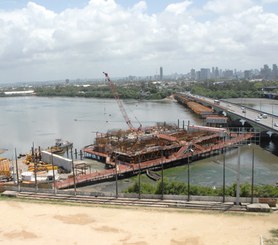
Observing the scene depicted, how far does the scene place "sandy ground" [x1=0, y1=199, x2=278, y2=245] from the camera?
1384cm

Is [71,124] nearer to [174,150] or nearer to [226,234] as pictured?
[174,150]

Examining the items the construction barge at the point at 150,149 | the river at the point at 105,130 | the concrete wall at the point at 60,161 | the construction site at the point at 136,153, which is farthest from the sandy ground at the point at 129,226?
the concrete wall at the point at 60,161

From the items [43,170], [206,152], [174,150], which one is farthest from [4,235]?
[206,152]

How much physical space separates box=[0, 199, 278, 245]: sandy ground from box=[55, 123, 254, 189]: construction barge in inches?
405

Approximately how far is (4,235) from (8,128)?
46.3 metres

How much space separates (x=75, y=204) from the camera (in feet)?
61.3

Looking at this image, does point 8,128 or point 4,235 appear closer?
point 4,235

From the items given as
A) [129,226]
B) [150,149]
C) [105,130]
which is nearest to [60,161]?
[150,149]

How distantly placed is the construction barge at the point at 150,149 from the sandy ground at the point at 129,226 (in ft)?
33.8

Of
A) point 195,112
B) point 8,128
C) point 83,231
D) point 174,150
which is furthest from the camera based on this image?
point 195,112

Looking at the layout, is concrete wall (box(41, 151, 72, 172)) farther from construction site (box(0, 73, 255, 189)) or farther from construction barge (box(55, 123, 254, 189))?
construction barge (box(55, 123, 254, 189))

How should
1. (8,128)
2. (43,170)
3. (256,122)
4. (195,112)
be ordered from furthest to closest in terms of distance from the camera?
(195,112) → (8,128) → (256,122) → (43,170)

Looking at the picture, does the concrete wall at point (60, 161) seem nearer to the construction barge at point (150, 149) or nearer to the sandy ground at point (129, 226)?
the construction barge at point (150, 149)

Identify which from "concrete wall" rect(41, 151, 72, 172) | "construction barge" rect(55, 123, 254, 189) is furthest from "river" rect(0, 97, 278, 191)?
"concrete wall" rect(41, 151, 72, 172)
